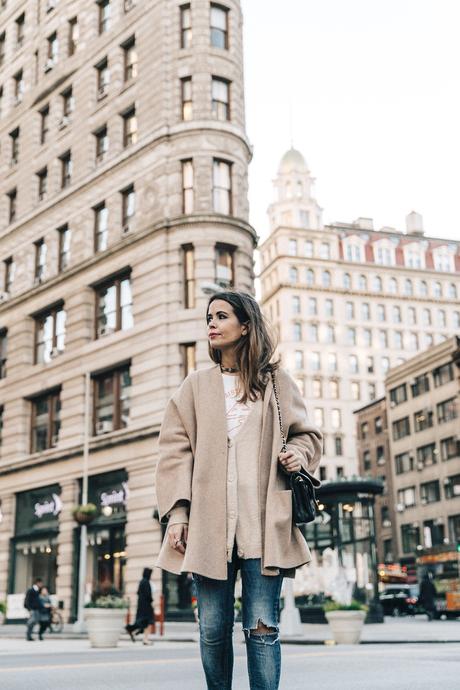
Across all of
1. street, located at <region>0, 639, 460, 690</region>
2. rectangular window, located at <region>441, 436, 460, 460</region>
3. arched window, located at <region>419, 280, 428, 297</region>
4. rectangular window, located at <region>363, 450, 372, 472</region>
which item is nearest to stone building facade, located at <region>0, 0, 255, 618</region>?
street, located at <region>0, 639, 460, 690</region>

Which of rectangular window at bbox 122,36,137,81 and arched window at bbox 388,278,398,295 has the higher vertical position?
arched window at bbox 388,278,398,295

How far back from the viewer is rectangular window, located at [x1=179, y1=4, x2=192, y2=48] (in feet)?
112

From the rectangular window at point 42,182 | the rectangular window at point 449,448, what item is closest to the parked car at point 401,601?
the rectangular window at point 449,448

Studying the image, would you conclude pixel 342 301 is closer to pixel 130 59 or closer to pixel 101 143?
pixel 101 143

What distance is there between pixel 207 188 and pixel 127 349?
22.6 feet

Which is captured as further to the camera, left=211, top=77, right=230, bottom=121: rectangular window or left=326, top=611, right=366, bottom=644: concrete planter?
left=211, top=77, right=230, bottom=121: rectangular window

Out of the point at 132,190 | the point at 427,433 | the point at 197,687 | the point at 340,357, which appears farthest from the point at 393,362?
the point at 197,687

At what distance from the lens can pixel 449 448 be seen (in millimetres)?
64125

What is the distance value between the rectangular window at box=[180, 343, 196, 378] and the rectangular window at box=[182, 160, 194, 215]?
5.28 m

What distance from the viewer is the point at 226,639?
4008mm

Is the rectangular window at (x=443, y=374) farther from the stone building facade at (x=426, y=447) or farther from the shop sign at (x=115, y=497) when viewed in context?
the shop sign at (x=115, y=497)

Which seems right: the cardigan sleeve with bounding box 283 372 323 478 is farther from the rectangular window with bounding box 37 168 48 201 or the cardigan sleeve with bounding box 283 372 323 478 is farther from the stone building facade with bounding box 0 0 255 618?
Result: the rectangular window with bounding box 37 168 48 201

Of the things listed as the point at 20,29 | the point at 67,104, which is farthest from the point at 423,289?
the point at 67,104

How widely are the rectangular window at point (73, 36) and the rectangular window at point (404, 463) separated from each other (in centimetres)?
4391
